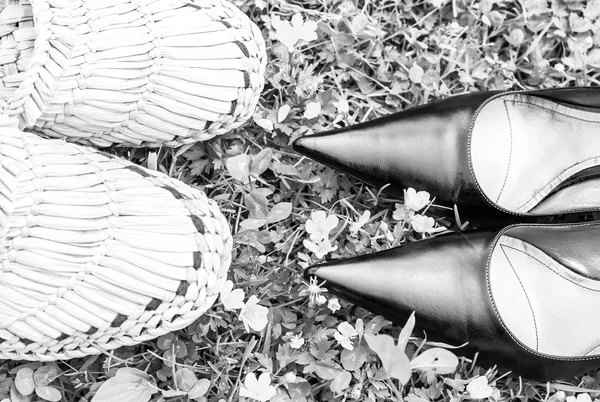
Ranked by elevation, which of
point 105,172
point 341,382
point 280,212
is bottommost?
point 341,382

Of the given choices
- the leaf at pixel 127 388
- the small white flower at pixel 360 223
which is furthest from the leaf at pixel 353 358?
the leaf at pixel 127 388

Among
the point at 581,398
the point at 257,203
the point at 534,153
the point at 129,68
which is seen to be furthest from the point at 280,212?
the point at 581,398

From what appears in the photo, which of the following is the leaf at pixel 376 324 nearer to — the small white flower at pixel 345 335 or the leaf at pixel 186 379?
the small white flower at pixel 345 335

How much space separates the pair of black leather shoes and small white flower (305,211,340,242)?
71 millimetres

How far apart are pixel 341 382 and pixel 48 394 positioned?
49 cm

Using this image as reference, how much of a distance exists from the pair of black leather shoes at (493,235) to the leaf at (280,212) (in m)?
0.10

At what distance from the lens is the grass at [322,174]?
3.58 ft

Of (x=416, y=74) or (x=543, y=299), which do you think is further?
(x=416, y=74)

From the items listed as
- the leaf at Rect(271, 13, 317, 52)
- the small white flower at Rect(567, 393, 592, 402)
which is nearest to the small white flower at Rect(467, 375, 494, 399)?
the small white flower at Rect(567, 393, 592, 402)

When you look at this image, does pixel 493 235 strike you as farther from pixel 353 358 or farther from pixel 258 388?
pixel 258 388

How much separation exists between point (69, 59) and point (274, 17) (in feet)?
1.47

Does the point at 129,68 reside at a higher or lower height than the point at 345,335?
higher

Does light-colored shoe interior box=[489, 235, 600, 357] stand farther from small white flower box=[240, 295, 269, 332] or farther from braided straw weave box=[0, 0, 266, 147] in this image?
braided straw weave box=[0, 0, 266, 147]

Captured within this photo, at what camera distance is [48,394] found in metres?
1.05
